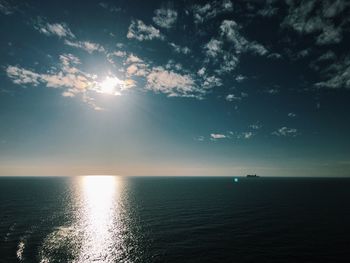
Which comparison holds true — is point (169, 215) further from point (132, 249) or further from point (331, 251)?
point (331, 251)

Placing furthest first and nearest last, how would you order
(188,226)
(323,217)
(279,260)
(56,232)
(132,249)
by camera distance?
(323,217) → (188,226) → (56,232) → (132,249) → (279,260)

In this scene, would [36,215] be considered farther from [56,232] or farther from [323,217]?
[323,217]

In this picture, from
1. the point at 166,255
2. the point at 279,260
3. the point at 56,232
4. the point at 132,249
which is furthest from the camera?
the point at 56,232

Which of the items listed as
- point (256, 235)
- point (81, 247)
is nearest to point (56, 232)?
point (81, 247)

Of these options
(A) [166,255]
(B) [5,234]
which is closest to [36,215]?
(B) [5,234]

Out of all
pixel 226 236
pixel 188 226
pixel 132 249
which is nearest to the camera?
pixel 132 249

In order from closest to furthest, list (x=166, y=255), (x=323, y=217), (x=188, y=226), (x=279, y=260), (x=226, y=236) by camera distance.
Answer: (x=279, y=260) → (x=166, y=255) → (x=226, y=236) → (x=188, y=226) → (x=323, y=217)

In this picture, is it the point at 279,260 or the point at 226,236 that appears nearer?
the point at 279,260

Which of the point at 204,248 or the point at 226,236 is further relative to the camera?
the point at 226,236
